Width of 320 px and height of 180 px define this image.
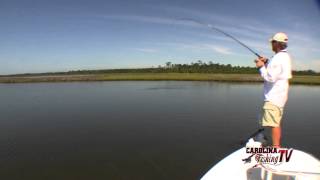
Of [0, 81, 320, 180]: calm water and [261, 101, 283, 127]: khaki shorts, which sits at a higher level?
[261, 101, 283, 127]: khaki shorts

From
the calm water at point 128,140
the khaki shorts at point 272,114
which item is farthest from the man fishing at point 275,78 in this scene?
the calm water at point 128,140

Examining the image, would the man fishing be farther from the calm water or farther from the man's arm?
the calm water

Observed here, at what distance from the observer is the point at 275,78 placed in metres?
5.51

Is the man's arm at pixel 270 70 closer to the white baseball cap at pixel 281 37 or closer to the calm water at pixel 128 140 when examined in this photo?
the white baseball cap at pixel 281 37

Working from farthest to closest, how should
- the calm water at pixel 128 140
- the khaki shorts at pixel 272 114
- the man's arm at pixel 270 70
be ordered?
1. the calm water at pixel 128 140
2. the khaki shorts at pixel 272 114
3. the man's arm at pixel 270 70

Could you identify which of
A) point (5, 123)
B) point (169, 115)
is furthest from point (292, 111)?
point (5, 123)

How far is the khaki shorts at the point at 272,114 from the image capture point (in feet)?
18.9

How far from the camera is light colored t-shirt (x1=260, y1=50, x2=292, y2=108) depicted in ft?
18.0

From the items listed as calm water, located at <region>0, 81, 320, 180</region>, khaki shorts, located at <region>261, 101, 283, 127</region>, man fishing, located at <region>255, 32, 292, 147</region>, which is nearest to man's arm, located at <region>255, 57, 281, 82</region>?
man fishing, located at <region>255, 32, 292, 147</region>

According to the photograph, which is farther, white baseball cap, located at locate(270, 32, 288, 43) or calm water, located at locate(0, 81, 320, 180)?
calm water, located at locate(0, 81, 320, 180)

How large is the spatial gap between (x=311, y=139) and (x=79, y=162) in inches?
319

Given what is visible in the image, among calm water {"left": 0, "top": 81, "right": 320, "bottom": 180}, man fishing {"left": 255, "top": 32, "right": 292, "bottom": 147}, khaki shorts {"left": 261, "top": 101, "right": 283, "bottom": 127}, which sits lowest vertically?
calm water {"left": 0, "top": 81, "right": 320, "bottom": 180}

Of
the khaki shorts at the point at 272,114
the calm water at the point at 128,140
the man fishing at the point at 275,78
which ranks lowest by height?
the calm water at the point at 128,140

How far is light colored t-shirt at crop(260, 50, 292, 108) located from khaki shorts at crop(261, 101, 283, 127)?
74 mm
